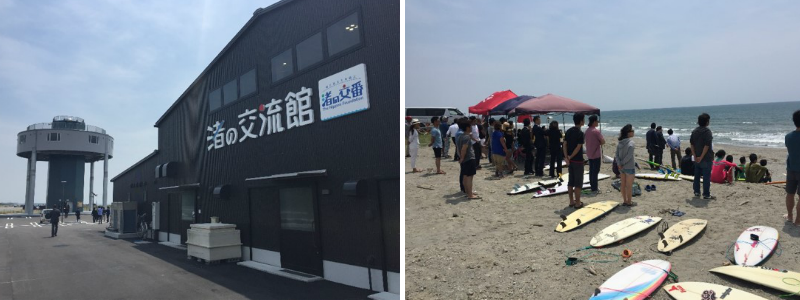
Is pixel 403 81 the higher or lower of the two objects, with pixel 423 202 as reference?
higher

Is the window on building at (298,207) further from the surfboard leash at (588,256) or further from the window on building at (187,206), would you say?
the surfboard leash at (588,256)

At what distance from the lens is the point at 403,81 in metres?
3.50

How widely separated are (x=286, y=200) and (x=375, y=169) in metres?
1.14

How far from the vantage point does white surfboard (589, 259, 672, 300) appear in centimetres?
392

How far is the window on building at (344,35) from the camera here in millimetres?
3869

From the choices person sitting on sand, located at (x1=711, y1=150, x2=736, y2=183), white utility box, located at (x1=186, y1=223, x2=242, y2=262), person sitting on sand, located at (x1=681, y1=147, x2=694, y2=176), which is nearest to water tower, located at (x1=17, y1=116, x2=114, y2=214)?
white utility box, located at (x1=186, y1=223, x2=242, y2=262)

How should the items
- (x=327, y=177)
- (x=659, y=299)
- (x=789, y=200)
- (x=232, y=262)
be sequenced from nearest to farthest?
(x=659, y=299)
(x=327, y=177)
(x=232, y=262)
(x=789, y=200)

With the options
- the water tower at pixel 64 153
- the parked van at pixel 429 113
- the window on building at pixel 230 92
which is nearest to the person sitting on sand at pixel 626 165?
the window on building at pixel 230 92

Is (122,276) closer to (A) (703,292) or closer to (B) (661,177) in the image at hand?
(A) (703,292)

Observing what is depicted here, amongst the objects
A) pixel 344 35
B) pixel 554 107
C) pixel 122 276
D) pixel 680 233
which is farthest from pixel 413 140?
pixel 122 276

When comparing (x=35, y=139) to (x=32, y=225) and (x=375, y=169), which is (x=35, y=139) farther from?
(x=375, y=169)

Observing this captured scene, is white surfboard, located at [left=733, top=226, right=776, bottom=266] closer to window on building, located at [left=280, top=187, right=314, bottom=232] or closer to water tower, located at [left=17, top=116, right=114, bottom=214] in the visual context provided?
window on building, located at [left=280, top=187, right=314, bottom=232]

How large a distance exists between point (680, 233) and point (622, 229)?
1.85ft

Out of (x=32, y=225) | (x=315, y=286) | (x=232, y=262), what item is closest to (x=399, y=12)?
(x=315, y=286)
